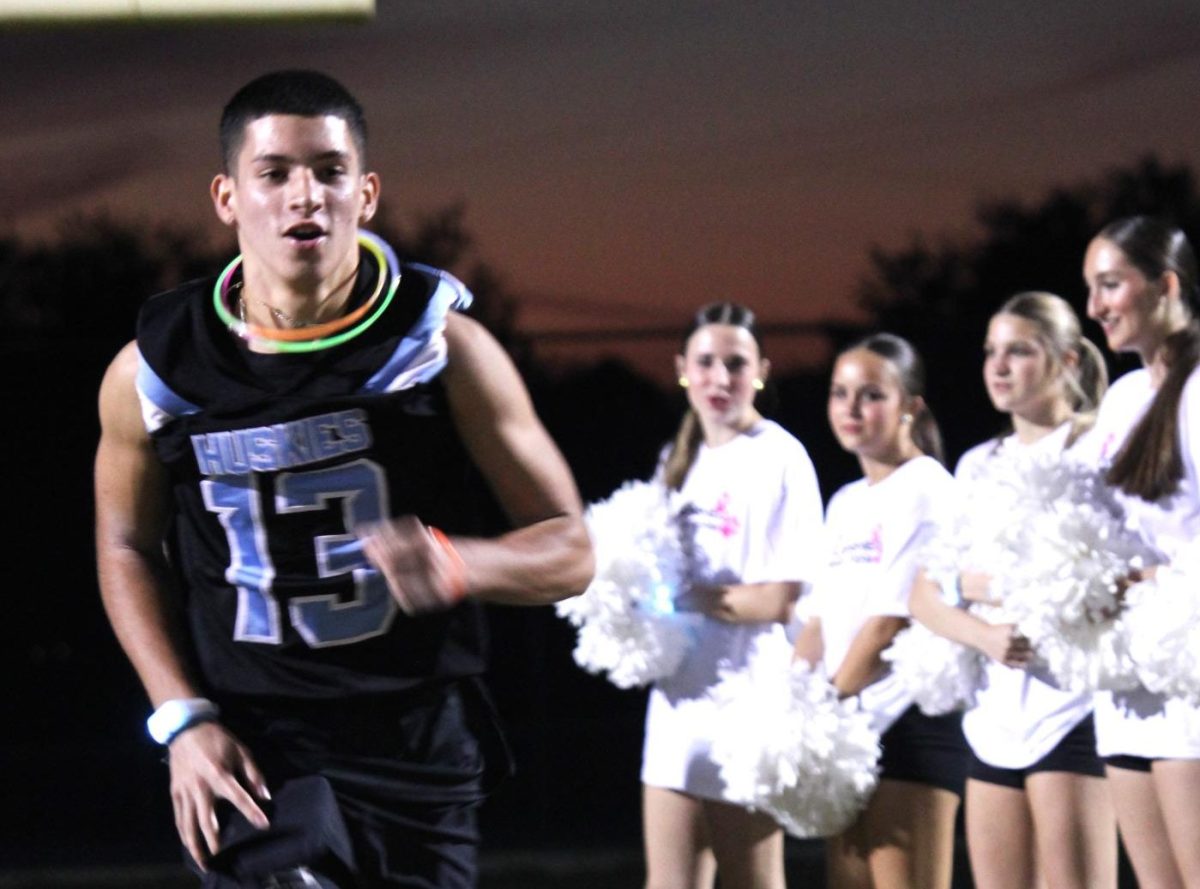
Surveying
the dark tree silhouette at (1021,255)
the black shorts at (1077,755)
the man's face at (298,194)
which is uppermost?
the dark tree silhouette at (1021,255)

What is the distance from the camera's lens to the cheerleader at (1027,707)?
446 cm

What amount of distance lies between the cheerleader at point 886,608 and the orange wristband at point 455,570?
2.51m

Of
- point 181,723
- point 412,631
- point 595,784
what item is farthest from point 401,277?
point 595,784

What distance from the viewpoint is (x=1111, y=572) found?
4055mm

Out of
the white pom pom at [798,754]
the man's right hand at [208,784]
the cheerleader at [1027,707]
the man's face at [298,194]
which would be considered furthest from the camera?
the white pom pom at [798,754]

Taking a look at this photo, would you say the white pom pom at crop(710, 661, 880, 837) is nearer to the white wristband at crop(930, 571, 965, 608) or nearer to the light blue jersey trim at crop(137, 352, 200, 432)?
the white wristband at crop(930, 571, 965, 608)

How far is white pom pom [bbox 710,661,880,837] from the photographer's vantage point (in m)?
4.65

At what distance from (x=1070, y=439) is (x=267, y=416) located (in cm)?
269

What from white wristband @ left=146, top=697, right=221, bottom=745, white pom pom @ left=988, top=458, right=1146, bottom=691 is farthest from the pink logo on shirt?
white wristband @ left=146, top=697, right=221, bottom=745

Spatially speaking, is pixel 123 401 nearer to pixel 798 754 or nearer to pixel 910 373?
pixel 798 754

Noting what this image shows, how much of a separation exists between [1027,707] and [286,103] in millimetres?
2639

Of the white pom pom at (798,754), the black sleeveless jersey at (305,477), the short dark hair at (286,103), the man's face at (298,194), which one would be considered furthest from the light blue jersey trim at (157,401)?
the white pom pom at (798,754)

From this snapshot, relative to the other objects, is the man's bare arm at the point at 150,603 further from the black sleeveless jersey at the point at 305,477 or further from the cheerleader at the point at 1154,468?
the cheerleader at the point at 1154,468

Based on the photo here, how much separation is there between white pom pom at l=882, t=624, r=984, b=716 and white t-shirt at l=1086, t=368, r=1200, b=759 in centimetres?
61
